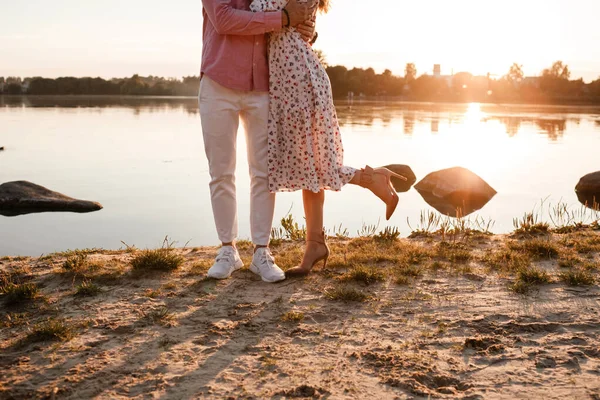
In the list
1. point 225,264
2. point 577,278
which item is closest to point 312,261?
point 225,264

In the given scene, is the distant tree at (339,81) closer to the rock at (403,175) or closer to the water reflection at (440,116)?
the water reflection at (440,116)

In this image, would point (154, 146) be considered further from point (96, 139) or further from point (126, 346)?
point (126, 346)

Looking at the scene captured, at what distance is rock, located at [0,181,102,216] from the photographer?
9.88 meters

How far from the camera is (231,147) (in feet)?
12.9

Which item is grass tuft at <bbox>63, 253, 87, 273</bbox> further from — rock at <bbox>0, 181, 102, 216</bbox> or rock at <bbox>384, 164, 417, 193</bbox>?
rock at <bbox>384, 164, 417, 193</bbox>

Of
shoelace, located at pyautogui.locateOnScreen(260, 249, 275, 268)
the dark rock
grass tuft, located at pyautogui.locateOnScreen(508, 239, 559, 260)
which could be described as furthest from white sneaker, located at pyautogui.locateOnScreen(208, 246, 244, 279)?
grass tuft, located at pyautogui.locateOnScreen(508, 239, 559, 260)

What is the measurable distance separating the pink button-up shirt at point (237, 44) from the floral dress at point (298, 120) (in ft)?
0.29

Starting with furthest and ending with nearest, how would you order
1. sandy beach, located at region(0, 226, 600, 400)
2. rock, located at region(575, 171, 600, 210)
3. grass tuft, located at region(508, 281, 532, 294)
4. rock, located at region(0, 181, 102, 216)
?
rock, located at region(575, 171, 600, 210) → rock, located at region(0, 181, 102, 216) → grass tuft, located at region(508, 281, 532, 294) → sandy beach, located at region(0, 226, 600, 400)

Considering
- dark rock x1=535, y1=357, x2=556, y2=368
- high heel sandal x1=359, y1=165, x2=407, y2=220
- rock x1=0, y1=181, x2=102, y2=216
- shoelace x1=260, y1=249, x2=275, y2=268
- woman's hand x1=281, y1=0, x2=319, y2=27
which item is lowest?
rock x1=0, y1=181, x2=102, y2=216

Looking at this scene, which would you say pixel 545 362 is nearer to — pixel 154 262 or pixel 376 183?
pixel 376 183

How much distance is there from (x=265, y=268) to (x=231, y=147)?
33.8 inches

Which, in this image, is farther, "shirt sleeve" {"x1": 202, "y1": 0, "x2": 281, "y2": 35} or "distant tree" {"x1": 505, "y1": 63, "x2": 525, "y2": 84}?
"distant tree" {"x1": 505, "y1": 63, "x2": 525, "y2": 84}

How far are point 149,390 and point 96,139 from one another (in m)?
21.7

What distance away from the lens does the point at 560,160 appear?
1748 centimetres
